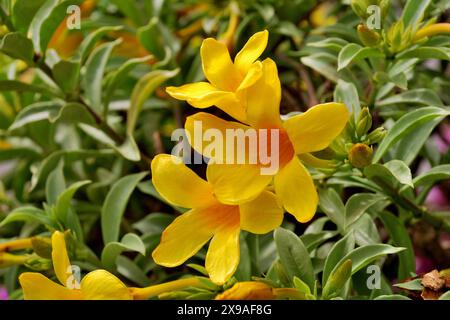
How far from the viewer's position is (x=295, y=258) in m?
0.73

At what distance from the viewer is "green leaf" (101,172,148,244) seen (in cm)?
88

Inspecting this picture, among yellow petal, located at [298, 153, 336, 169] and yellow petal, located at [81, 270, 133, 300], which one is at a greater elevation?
yellow petal, located at [298, 153, 336, 169]

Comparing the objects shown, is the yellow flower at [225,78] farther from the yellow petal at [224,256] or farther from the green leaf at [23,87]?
the green leaf at [23,87]

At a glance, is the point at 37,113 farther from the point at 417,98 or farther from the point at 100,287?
the point at 417,98

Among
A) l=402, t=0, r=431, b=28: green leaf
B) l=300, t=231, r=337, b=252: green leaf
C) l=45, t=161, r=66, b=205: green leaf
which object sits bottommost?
l=300, t=231, r=337, b=252: green leaf

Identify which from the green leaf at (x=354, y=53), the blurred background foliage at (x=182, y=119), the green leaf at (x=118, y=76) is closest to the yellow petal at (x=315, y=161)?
the blurred background foliage at (x=182, y=119)

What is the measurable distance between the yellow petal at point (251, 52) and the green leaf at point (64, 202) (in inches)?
11.4

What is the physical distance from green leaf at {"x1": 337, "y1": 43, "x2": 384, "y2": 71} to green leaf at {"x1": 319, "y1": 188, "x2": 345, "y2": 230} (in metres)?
0.14

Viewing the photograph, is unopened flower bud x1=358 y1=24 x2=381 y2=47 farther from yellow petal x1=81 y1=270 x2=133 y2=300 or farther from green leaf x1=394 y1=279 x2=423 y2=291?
yellow petal x1=81 y1=270 x2=133 y2=300

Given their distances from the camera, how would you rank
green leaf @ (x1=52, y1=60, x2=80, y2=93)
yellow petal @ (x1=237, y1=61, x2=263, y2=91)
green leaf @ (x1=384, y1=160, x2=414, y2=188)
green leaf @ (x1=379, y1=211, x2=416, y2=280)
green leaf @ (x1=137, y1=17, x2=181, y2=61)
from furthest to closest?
green leaf @ (x1=137, y1=17, x2=181, y2=61) → green leaf @ (x1=52, y1=60, x2=80, y2=93) → green leaf @ (x1=379, y1=211, x2=416, y2=280) → green leaf @ (x1=384, y1=160, x2=414, y2=188) → yellow petal @ (x1=237, y1=61, x2=263, y2=91)

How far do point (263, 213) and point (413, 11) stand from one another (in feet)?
1.11

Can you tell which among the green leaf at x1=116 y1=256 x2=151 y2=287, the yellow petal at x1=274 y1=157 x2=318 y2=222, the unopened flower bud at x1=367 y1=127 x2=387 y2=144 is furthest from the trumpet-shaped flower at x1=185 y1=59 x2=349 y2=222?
the green leaf at x1=116 y1=256 x2=151 y2=287
